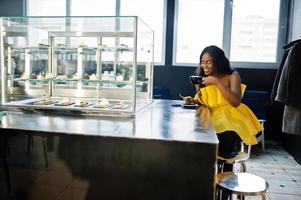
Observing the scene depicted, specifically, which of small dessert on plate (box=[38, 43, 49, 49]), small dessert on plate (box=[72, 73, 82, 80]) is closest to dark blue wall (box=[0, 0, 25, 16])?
small dessert on plate (box=[38, 43, 49, 49])

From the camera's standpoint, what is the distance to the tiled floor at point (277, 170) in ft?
8.41

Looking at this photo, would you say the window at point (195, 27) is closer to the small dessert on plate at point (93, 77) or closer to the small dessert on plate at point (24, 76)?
the small dessert on plate at point (93, 77)

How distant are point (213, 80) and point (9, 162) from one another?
1.26 meters

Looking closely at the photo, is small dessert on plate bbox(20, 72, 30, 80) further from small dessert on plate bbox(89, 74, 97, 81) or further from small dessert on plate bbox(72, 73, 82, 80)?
small dessert on plate bbox(89, 74, 97, 81)

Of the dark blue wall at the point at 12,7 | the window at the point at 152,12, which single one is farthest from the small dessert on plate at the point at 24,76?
the dark blue wall at the point at 12,7

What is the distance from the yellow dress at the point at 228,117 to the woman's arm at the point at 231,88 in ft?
0.10

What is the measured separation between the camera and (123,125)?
1324 millimetres

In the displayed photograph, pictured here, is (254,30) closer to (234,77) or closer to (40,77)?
(234,77)

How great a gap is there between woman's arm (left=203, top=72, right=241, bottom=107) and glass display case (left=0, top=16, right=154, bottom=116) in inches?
18.6

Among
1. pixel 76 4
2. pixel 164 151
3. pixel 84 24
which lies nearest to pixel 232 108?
pixel 164 151

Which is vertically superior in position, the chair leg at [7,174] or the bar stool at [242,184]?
the chair leg at [7,174]

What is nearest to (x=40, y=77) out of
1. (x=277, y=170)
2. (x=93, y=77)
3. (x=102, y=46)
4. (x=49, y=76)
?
(x=49, y=76)

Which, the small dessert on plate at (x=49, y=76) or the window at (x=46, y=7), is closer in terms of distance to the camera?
the small dessert on plate at (x=49, y=76)

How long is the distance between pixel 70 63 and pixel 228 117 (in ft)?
3.82
